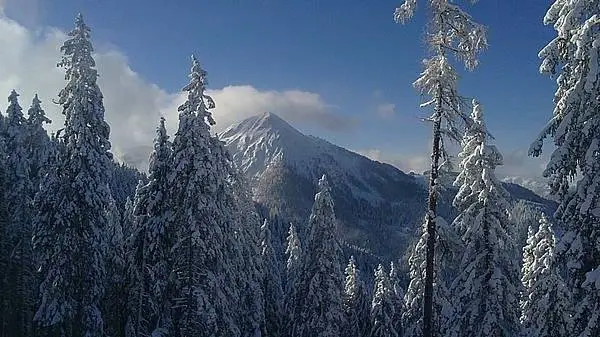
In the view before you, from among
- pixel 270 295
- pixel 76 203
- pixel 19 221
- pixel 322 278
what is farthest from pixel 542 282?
pixel 19 221

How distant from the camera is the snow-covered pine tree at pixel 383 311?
139 ft

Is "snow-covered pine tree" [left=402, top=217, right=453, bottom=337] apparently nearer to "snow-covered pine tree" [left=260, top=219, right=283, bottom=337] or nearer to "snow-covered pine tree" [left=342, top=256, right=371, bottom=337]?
"snow-covered pine tree" [left=342, top=256, right=371, bottom=337]

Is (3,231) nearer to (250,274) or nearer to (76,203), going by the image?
(76,203)

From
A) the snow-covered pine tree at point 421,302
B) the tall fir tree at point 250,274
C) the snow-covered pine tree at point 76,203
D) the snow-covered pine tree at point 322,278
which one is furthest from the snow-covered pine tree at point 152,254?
the snow-covered pine tree at point 322,278

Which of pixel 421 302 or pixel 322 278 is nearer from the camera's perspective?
pixel 421 302

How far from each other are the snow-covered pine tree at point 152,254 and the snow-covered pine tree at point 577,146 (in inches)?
618

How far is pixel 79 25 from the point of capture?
80.3 feet

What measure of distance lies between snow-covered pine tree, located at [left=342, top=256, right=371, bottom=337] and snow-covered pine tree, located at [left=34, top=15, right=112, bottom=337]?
971 inches

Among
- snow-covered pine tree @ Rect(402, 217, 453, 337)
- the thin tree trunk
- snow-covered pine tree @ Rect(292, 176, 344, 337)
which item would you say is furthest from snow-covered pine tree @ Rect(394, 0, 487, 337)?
snow-covered pine tree @ Rect(292, 176, 344, 337)

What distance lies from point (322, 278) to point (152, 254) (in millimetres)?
15064

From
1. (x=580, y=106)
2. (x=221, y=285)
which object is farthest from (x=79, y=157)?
(x=580, y=106)

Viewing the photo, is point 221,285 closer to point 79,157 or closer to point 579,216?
point 79,157

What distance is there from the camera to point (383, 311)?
141 feet

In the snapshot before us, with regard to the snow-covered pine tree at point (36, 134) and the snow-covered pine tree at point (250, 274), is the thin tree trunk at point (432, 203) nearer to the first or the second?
the snow-covered pine tree at point (250, 274)
